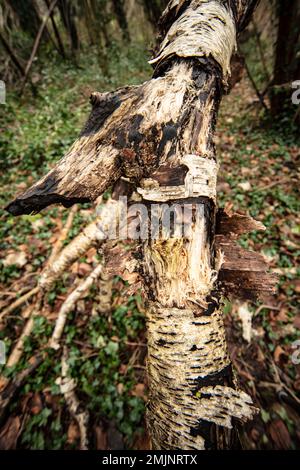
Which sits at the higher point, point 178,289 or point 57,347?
point 178,289

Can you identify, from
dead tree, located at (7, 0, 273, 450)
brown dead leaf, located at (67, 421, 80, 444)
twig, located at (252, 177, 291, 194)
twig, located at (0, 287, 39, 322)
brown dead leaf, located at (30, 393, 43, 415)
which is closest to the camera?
dead tree, located at (7, 0, 273, 450)

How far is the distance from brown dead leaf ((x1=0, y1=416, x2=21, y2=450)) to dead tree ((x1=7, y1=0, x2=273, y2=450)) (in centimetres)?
164

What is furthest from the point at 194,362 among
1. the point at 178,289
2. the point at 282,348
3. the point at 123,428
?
the point at 282,348

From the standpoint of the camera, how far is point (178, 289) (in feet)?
3.15

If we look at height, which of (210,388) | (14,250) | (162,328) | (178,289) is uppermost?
(14,250)

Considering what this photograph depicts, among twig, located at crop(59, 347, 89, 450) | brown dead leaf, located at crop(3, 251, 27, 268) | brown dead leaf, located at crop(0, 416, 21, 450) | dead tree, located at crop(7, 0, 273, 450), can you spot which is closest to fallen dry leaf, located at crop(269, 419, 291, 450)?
dead tree, located at crop(7, 0, 273, 450)

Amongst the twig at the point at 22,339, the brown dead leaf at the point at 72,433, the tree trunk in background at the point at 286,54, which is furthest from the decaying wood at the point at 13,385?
the tree trunk in background at the point at 286,54

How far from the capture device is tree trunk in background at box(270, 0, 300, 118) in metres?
4.52

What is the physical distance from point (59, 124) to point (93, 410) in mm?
5297

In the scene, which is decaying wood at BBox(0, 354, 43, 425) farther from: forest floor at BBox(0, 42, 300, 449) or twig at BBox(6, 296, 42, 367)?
twig at BBox(6, 296, 42, 367)

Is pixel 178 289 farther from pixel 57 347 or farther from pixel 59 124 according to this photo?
pixel 59 124

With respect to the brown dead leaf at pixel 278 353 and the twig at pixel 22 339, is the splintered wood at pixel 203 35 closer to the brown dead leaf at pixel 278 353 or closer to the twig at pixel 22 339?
the brown dead leaf at pixel 278 353

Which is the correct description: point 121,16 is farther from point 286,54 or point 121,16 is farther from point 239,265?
point 239,265

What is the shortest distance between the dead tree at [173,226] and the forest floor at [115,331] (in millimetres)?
292
